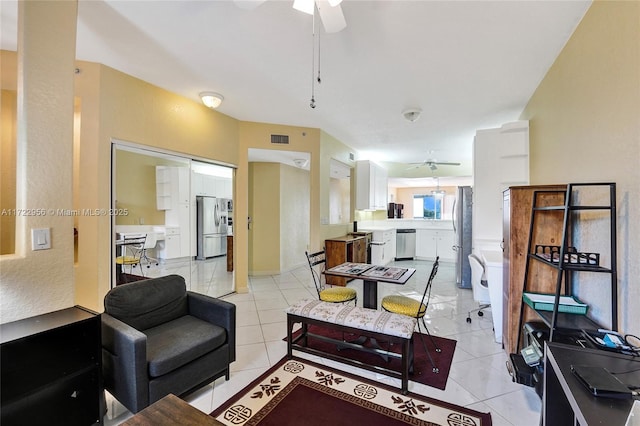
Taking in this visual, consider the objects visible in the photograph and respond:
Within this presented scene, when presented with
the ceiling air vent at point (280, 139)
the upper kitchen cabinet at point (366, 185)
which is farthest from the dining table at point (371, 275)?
the upper kitchen cabinet at point (366, 185)

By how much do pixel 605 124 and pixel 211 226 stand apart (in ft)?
14.7

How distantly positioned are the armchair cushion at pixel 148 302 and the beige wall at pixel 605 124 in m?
3.15

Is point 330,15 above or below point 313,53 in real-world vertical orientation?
below

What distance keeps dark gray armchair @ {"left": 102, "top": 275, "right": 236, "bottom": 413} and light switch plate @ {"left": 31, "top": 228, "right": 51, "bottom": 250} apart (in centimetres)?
53

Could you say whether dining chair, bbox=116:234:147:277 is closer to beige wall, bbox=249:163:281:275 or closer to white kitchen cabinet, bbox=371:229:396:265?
beige wall, bbox=249:163:281:275

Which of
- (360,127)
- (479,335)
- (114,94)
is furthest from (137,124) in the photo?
(479,335)

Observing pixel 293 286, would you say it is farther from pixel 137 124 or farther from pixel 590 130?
pixel 590 130

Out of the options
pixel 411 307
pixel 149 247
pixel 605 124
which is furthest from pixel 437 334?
pixel 149 247

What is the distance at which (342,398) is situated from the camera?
6.68 feet

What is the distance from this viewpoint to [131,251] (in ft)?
10.6

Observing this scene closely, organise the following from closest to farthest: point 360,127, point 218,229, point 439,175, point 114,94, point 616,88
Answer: point 616,88
point 114,94
point 218,229
point 360,127
point 439,175

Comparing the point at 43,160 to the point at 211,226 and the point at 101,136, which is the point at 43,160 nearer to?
the point at 101,136

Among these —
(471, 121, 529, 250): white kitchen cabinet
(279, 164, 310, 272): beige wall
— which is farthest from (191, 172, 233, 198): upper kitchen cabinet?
(471, 121, 529, 250): white kitchen cabinet

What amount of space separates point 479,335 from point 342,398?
6.43 ft
